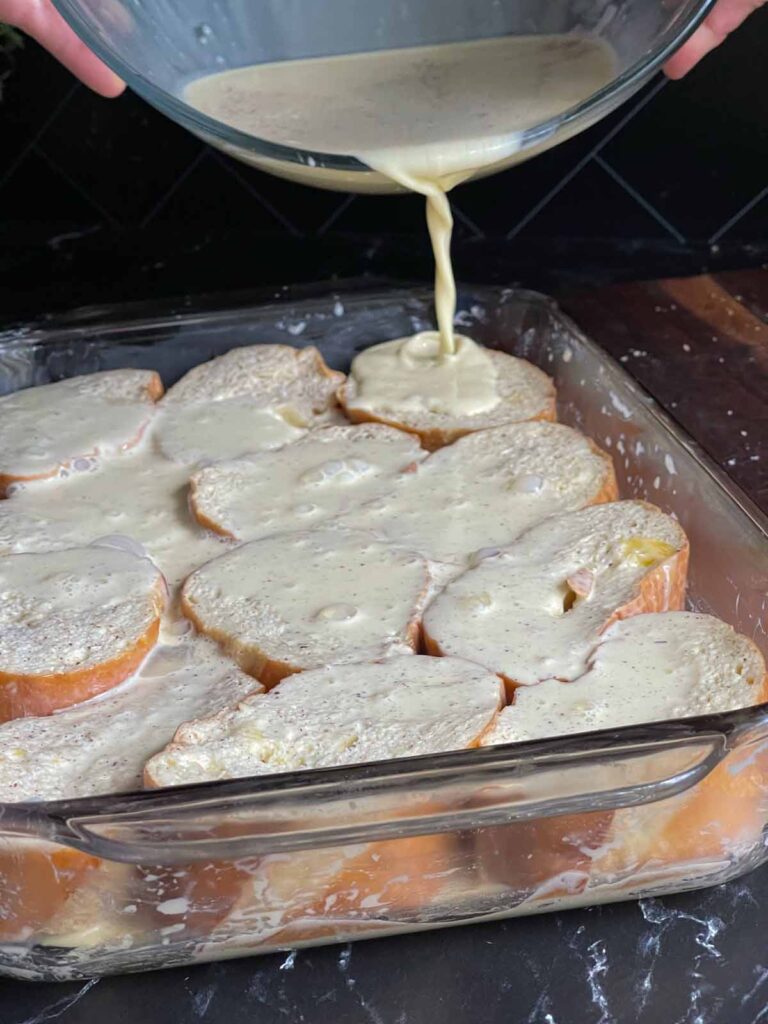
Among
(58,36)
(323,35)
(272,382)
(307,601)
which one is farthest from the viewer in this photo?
(272,382)

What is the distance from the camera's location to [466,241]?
9.53 feet

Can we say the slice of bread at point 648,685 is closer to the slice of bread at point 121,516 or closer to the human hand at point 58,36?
the slice of bread at point 121,516

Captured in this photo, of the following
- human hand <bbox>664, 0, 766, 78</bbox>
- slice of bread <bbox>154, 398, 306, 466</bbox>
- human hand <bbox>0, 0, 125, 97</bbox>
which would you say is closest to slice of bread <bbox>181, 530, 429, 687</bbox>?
slice of bread <bbox>154, 398, 306, 466</bbox>

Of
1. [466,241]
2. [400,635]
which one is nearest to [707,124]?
[466,241]

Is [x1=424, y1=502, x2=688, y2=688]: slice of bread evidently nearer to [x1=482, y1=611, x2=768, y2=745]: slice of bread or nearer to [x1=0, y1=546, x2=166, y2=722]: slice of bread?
[x1=482, y1=611, x2=768, y2=745]: slice of bread

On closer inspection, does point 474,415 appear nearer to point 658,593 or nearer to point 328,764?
point 658,593

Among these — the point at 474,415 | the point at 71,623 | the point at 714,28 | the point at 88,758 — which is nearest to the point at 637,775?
the point at 88,758

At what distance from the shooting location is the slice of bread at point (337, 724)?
1294 millimetres

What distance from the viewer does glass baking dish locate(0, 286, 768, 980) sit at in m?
1.11

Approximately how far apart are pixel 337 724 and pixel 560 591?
1.13 ft

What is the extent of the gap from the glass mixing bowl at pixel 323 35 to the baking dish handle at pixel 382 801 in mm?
694

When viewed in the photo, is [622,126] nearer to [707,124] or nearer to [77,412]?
[707,124]

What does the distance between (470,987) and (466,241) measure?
6.39 feet

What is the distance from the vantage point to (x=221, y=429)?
76.8 inches
